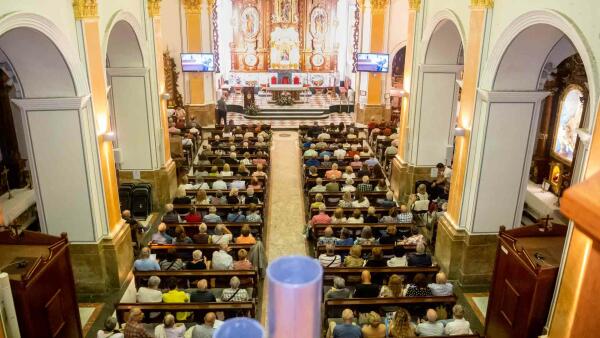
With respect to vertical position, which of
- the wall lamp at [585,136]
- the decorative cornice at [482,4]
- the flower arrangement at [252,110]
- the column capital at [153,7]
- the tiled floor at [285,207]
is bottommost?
the tiled floor at [285,207]

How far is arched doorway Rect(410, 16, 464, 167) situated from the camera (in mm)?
10523

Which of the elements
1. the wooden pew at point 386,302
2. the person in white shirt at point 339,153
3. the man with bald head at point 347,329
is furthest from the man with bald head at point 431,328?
the person in white shirt at point 339,153

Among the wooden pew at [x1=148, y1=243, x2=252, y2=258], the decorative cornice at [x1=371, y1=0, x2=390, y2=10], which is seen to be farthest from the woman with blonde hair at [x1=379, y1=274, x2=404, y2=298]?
the decorative cornice at [x1=371, y1=0, x2=390, y2=10]

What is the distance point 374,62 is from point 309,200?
31.6ft

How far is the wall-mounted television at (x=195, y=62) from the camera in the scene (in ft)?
60.7

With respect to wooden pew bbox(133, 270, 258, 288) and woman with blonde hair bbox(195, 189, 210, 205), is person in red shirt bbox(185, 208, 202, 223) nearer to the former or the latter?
woman with blonde hair bbox(195, 189, 210, 205)

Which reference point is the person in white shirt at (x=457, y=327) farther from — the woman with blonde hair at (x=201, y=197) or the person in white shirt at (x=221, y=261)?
the woman with blonde hair at (x=201, y=197)

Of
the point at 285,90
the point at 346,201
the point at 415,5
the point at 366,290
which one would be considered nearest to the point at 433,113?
the point at 415,5

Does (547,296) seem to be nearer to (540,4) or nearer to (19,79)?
(540,4)

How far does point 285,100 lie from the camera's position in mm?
23281

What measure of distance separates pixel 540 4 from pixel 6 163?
11.7 meters

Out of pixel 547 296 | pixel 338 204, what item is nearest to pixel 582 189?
pixel 547 296

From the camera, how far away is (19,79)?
6934mm

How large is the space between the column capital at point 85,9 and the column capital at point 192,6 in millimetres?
11914
